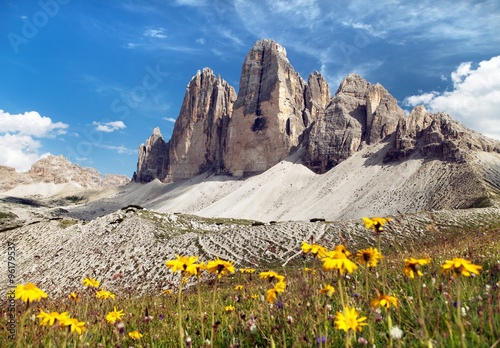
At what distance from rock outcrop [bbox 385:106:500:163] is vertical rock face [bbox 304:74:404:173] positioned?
82.8 feet

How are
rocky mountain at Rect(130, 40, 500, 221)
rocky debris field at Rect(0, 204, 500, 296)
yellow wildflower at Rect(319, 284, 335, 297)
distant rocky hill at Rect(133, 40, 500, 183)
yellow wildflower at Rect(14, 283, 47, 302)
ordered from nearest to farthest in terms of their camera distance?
yellow wildflower at Rect(14, 283, 47, 302) → yellow wildflower at Rect(319, 284, 335, 297) → rocky debris field at Rect(0, 204, 500, 296) → rocky mountain at Rect(130, 40, 500, 221) → distant rocky hill at Rect(133, 40, 500, 183)

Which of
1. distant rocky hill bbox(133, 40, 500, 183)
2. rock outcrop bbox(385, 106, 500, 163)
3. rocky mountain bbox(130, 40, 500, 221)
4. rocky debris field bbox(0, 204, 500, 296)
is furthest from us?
distant rocky hill bbox(133, 40, 500, 183)

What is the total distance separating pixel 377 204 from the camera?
103m

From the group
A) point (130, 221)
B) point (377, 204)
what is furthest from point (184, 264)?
point (377, 204)

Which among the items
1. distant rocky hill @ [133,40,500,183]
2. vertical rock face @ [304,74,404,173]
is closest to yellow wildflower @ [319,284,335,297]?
distant rocky hill @ [133,40,500,183]

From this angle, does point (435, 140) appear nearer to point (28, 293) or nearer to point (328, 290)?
point (328, 290)

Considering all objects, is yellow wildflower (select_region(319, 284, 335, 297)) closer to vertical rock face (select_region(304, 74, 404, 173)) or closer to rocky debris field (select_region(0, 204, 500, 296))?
rocky debris field (select_region(0, 204, 500, 296))

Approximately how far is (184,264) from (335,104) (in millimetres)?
181993

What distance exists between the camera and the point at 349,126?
164750 mm

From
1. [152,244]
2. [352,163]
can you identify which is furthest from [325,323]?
[352,163]

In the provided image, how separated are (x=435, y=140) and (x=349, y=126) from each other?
52.2m

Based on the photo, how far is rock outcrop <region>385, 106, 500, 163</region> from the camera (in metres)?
110

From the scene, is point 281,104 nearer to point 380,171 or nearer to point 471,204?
point 380,171

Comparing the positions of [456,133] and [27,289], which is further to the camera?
[456,133]
